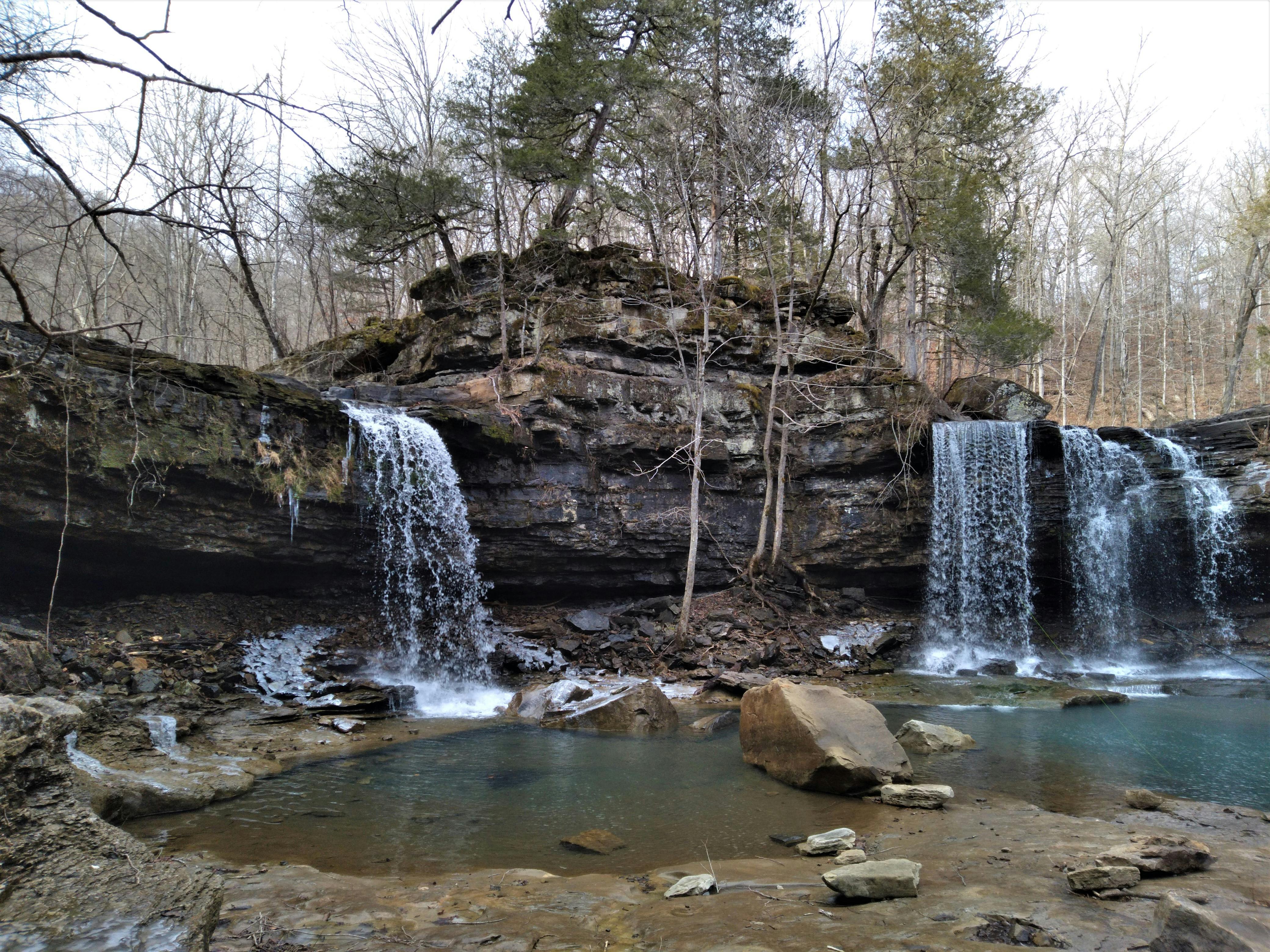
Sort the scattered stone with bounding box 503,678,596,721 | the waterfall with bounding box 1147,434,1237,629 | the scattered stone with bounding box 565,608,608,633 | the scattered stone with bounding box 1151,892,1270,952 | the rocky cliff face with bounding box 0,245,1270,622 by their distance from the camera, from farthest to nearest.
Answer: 1. the waterfall with bounding box 1147,434,1237,629
2. the scattered stone with bounding box 565,608,608,633
3. the rocky cliff face with bounding box 0,245,1270,622
4. the scattered stone with bounding box 503,678,596,721
5. the scattered stone with bounding box 1151,892,1270,952

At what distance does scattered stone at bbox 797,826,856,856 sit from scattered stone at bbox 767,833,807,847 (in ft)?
0.33

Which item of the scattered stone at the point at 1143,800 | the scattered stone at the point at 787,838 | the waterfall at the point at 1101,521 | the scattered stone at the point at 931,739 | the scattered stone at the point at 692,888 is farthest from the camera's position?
the waterfall at the point at 1101,521

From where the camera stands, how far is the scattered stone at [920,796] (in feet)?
21.0

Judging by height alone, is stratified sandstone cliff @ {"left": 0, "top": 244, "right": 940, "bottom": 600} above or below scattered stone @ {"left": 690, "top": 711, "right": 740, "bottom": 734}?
above

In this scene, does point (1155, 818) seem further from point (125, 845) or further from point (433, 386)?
point (433, 386)

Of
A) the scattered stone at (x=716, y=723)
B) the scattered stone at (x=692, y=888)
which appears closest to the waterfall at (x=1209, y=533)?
the scattered stone at (x=716, y=723)

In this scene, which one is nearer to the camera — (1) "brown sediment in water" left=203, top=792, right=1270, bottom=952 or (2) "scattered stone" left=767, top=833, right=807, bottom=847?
(1) "brown sediment in water" left=203, top=792, right=1270, bottom=952

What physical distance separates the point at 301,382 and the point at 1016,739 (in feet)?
40.2

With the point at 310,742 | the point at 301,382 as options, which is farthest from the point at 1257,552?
the point at 301,382

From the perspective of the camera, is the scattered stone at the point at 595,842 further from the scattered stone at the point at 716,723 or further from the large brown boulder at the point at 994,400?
the large brown boulder at the point at 994,400

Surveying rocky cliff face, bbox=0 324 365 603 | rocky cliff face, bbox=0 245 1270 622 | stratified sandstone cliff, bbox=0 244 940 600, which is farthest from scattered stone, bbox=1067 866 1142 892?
stratified sandstone cliff, bbox=0 244 940 600

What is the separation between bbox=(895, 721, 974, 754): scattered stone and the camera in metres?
8.48

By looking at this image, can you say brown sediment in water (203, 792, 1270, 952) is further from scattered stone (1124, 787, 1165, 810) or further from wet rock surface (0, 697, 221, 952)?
wet rock surface (0, 697, 221, 952)

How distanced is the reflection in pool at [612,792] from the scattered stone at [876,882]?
130cm
